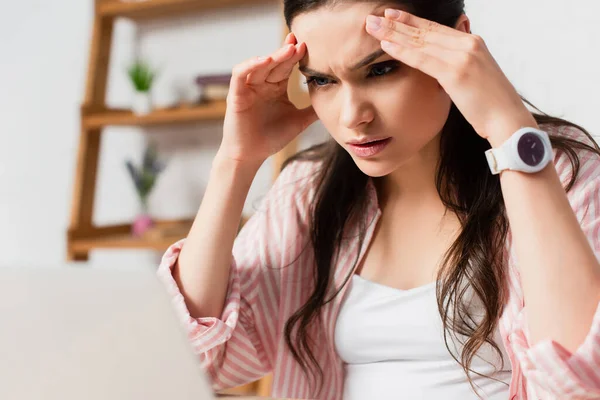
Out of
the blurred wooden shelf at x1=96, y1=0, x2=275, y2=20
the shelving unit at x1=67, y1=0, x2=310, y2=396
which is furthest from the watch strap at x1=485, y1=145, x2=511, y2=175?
the blurred wooden shelf at x1=96, y1=0, x2=275, y2=20

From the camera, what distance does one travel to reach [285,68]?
110 centimetres

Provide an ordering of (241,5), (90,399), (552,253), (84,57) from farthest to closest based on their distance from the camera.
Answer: (84,57), (241,5), (552,253), (90,399)

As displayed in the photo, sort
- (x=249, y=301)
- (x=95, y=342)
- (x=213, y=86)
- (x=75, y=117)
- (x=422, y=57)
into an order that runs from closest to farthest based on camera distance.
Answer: (x=95, y=342)
(x=422, y=57)
(x=249, y=301)
(x=213, y=86)
(x=75, y=117)

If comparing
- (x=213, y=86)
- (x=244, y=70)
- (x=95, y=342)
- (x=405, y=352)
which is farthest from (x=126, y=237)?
(x=95, y=342)

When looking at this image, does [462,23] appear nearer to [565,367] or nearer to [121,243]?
[565,367]

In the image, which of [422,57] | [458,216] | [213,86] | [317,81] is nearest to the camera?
[422,57]

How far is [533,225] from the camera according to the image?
2.82ft

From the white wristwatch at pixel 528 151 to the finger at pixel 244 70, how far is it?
413 mm

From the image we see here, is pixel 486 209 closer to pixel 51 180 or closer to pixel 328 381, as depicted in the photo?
pixel 328 381

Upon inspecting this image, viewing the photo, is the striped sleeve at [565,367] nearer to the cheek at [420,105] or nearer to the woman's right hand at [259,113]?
the cheek at [420,105]

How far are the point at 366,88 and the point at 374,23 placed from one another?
93mm

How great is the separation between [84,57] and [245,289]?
6.93 feet

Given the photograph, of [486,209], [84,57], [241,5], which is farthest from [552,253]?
[84,57]

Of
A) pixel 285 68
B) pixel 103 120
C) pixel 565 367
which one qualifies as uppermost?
pixel 285 68
